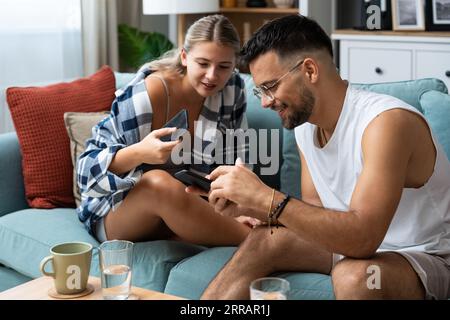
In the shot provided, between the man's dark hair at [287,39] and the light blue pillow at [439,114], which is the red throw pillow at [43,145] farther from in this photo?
the light blue pillow at [439,114]

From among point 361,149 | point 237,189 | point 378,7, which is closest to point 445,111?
point 361,149

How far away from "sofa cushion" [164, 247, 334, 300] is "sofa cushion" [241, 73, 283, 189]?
17.0 inches

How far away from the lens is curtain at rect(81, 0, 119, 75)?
384 centimetres

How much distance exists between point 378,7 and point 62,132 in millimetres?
1830

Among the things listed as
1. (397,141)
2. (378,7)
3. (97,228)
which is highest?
(378,7)

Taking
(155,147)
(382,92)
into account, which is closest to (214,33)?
(155,147)

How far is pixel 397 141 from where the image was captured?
5.28ft

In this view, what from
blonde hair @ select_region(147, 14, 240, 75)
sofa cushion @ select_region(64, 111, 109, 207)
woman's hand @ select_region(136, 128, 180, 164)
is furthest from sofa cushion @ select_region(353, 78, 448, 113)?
sofa cushion @ select_region(64, 111, 109, 207)

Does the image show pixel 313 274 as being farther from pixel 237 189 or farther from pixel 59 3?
pixel 59 3

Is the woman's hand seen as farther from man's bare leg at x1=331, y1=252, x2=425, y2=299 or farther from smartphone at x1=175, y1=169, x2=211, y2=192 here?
man's bare leg at x1=331, y1=252, x2=425, y2=299

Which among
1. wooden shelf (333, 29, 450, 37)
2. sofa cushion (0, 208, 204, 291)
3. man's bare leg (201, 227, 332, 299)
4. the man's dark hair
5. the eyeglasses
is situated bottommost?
sofa cushion (0, 208, 204, 291)

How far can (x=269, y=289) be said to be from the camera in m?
1.36

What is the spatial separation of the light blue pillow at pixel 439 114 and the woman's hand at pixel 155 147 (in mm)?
750

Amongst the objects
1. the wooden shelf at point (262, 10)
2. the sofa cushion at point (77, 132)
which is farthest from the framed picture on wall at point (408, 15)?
the sofa cushion at point (77, 132)
